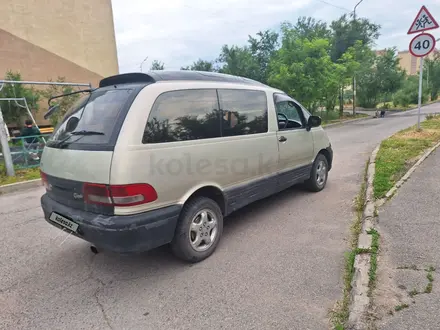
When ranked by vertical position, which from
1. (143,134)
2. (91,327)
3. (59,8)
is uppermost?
(59,8)

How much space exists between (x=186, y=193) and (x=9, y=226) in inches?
128

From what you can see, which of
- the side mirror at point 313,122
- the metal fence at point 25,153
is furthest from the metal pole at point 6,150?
the side mirror at point 313,122

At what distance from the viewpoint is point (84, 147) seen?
269cm

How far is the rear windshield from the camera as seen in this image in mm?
2662

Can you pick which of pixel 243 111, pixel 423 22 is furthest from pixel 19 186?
pixel 423 22

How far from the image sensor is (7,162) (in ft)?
23.5

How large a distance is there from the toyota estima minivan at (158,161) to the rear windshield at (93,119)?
0.04 ft

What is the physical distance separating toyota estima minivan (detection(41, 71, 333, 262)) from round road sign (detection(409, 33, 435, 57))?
7.05 metres

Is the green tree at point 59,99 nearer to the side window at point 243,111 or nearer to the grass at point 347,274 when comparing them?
the side window at point 243,111

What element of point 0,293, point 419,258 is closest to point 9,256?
point 0,293

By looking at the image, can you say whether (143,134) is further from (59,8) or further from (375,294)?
(59,8)

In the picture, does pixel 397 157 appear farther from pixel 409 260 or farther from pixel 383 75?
pixel 383 75

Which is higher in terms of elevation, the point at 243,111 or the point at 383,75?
the point at 383,75

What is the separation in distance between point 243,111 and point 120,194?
187 centimetres
